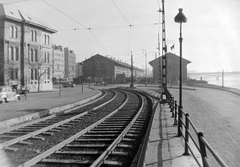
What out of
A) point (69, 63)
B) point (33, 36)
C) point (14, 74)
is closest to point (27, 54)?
point (33, 36)

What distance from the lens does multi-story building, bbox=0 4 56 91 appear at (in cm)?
2575

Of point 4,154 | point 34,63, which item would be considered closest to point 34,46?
point 34,63

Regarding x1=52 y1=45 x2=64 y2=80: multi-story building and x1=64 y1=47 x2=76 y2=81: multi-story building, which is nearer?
x1=52 y1=45 x2=64 y2=80: multi-story building

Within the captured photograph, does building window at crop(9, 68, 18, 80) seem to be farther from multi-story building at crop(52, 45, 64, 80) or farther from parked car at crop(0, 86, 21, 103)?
multi-story building at crop(52, 45, 64, 80)

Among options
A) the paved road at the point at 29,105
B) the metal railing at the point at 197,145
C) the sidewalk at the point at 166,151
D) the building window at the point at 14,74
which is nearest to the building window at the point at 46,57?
the building window at the point at 14,74

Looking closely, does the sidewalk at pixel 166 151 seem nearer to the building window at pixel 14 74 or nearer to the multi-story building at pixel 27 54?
the multi-story building at pixel 27 54

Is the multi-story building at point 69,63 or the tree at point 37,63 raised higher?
the multi-story building at point 69,63

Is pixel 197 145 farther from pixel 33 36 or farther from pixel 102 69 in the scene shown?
pixel 102 69

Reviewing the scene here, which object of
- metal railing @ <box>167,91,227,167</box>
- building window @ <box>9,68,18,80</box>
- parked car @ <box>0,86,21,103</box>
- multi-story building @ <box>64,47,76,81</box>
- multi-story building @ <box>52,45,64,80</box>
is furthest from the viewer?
multi-story building @ <box>64,47,76,81</box>

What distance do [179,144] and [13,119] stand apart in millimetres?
7846

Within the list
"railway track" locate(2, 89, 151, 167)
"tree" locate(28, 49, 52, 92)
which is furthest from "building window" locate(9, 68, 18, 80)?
"railway track" locate(2, 89, 151, 167)

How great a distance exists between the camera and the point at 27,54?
3350 centimetres

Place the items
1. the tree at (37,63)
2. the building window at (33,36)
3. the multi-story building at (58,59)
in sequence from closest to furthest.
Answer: the building window at (33,36), the tree at (37,63), the multi-story building at (58,59)

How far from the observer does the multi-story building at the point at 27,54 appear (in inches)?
1014
